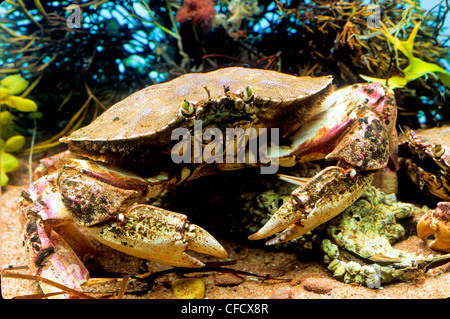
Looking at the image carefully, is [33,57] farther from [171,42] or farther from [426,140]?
[426,140]

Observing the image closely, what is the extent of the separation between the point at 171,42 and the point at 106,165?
1.22 m

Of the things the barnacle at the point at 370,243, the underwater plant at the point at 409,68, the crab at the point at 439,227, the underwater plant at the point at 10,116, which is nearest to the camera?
the barnacle at the point at 370,243

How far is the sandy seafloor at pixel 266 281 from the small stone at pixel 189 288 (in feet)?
0.12

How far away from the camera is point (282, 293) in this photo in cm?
157

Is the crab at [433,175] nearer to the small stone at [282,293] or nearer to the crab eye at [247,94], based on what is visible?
the small stone at [282,293]

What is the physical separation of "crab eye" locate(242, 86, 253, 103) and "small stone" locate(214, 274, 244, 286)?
99 centimetres

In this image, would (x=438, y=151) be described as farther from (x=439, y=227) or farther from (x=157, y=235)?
(x=157, y=235)

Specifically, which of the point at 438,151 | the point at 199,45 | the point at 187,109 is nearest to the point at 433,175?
the point at 438,151

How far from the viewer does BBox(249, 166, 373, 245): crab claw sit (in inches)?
67.0

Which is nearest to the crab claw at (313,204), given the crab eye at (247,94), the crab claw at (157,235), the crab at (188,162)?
the crab at (188,162)

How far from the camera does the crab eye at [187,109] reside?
5.75 ft

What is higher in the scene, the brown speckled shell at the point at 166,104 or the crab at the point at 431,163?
the brown speckled shell at the point at 166,104

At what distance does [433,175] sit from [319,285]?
123 cm

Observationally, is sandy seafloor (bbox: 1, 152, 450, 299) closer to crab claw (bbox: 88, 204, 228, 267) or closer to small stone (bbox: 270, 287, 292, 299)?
small stone (bbox: 270, 287, 292, 299)
